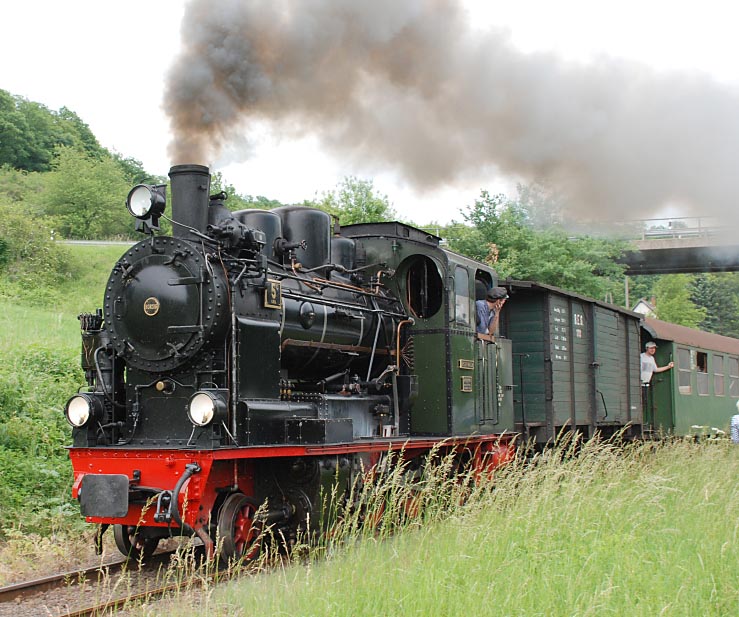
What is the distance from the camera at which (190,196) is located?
7055mm

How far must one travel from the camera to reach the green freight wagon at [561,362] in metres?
11.9

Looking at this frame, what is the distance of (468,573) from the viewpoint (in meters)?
4.95

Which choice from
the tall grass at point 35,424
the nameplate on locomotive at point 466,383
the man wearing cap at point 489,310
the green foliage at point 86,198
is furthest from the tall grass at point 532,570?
the green foliage at point 86,198

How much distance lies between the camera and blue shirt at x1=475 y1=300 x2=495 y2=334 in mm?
10180

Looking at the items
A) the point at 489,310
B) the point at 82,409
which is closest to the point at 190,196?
the point at 82,409

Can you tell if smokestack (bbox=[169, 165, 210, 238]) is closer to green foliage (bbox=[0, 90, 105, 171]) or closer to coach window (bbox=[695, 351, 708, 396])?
coach window (bbox=[695, 351, 708, 396])

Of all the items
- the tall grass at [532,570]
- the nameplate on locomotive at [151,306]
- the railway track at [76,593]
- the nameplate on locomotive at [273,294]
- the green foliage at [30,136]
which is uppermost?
the green foliage at [30,136]

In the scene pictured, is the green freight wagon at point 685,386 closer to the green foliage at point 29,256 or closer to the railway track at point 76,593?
the railway track at point 76,593

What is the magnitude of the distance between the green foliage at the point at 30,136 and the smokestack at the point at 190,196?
5235 cm

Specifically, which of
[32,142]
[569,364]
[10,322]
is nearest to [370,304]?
[569,364]

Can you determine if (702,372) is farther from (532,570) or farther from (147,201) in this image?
(147,201)

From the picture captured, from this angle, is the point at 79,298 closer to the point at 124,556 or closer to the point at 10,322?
the point at 10,322

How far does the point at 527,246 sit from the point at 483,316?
1074 cm

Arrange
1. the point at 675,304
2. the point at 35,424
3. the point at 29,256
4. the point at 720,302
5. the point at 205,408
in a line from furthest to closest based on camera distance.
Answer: the point at 720,302, the point at 675,304, the point at 29,256, the point at 35,424, the point at 205,408
